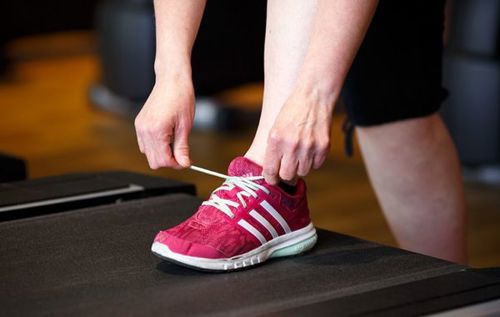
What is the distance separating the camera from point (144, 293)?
0.99m

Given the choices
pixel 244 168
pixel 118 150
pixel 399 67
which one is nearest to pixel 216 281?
pixel 244 168

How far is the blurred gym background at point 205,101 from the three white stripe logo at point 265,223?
65 centimetres

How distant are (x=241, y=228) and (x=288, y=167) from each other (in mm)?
103

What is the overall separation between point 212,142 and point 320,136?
1.81 meters

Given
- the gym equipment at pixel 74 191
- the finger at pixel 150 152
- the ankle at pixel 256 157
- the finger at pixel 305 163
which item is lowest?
the gym equipment at pixel 74 191

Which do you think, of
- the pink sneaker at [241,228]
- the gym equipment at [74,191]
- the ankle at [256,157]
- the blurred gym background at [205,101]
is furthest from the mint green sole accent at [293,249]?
the blurred gym background at [205,101]

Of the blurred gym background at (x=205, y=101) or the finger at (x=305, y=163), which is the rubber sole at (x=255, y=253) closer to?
the finger at (x=305, y=163)

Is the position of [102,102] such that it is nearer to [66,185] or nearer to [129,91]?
[129,91]

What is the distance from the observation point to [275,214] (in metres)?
1.11

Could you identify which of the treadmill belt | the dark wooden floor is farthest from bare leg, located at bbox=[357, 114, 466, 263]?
the dark wooden floor

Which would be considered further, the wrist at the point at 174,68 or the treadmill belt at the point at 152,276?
the wrist at the point at 174,68

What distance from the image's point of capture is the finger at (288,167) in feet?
3.34

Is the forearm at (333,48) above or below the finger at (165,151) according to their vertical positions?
above

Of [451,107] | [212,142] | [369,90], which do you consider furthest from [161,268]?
[212,142]
